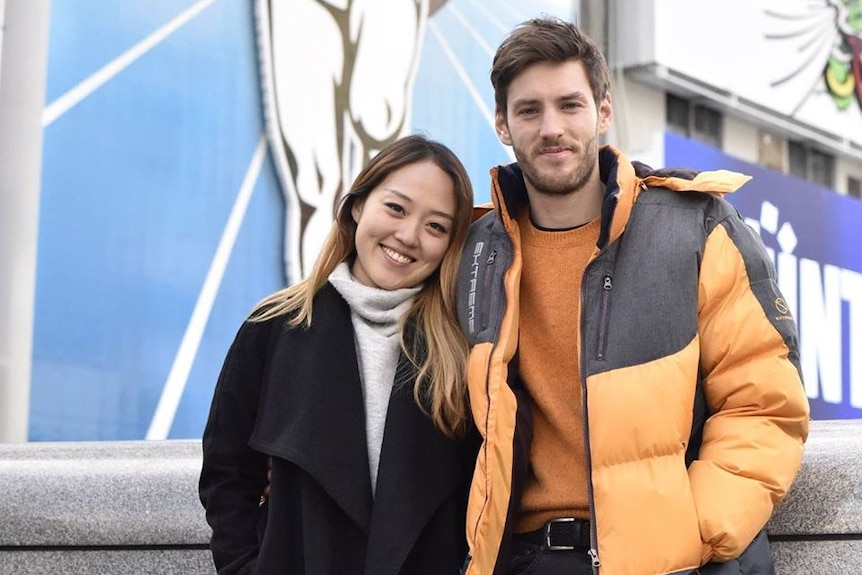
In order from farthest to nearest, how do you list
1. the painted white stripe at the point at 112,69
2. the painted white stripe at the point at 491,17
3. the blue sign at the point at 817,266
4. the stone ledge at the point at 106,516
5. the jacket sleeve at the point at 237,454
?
the blue sign at the point at 817,266 < the painted white stripe at the point at 491,17 < the painted white stripe at the point at 112,69 < the stone ledge at the point at 106,516 < the jacket sleeve at the point at 237,454

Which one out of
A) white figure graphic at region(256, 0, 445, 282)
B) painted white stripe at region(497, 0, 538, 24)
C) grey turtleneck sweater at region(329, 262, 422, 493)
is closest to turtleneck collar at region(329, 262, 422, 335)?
→ grey turtleneck sweater at region(329, 262, 422, 493)

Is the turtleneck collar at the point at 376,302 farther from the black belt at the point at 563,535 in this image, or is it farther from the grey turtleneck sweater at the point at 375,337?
the black belt at the point at 563,535

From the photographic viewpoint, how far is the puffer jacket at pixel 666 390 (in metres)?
2.59

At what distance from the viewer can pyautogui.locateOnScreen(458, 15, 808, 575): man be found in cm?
261

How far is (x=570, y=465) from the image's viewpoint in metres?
2.86

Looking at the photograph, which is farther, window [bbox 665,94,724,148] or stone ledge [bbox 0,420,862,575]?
window [bbox 665,94,724,148]

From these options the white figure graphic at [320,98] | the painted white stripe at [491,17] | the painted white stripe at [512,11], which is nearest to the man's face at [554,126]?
the white figure graphic at [320,98]

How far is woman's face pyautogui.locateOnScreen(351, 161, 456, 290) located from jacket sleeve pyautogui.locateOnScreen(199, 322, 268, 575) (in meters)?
0.33

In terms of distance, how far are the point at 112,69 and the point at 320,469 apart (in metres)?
6.16

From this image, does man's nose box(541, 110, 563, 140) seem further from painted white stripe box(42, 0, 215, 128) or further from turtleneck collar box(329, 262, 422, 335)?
painted white stripe box(42, 0, 215, 128)

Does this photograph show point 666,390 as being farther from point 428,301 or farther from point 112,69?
point 112,69

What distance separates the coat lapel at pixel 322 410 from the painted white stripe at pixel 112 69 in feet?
17.8

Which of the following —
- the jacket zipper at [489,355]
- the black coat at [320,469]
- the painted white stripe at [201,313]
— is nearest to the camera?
the jacket zipper at [489,355]

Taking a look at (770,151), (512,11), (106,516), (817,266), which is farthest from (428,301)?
(770,151)
